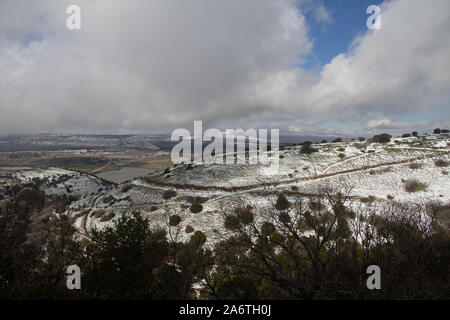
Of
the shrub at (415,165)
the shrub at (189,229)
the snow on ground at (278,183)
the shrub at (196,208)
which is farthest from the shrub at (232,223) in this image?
the shrub at (415,165)

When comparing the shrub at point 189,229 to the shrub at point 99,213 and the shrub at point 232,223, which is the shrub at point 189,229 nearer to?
the shrub at point 232,223

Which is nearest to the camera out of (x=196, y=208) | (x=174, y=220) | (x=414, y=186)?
(x=174, y=220)

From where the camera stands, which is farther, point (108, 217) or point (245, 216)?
point (108, 217)

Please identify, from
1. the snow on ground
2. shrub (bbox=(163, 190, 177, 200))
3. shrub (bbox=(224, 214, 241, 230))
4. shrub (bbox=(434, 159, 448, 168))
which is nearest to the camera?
shrub (bbox=(224, 214, 241, 230))

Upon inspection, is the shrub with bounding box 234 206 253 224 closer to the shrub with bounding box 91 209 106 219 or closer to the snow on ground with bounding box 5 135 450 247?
the snow on ground with bounding box 5 135 450 247

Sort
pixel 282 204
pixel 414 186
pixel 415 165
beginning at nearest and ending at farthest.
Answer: pixel 282 204
pixel 414 186
pixel 415 165

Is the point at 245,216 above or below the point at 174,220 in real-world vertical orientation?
above

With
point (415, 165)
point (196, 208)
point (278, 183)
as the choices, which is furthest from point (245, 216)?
point (415, 165)

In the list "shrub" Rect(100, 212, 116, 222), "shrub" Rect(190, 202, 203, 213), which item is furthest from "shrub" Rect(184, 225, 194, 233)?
"shrub" Rect(100, 212, 116, 222)

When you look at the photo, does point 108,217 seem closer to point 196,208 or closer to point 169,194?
point 169,194

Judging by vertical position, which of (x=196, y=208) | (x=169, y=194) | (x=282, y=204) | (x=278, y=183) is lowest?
(x=196, y=208)
